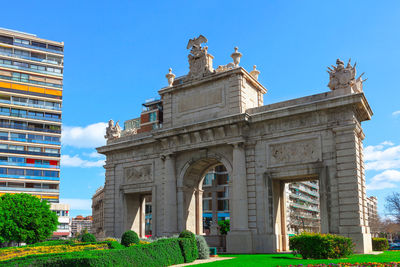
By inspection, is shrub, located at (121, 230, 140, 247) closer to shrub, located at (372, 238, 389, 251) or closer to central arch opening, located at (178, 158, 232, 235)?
central arch opening, located at (178, 158, 232, 235)

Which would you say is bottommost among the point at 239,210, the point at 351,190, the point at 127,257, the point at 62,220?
the point at 62,220

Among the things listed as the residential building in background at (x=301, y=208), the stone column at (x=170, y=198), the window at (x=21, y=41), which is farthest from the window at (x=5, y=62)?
the residential building in background at (x=301, y=208)

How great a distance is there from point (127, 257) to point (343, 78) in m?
16.7

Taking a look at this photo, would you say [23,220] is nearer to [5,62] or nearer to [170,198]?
[170,198]

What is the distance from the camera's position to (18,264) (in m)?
15.7

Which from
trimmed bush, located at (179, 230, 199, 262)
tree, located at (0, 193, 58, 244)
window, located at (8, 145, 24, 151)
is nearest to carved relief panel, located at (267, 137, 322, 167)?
trimmed bush, located at (179, 230, 199, 262)

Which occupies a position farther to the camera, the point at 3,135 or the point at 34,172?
the point at 34,172

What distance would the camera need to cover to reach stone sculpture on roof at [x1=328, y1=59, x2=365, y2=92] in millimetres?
25250

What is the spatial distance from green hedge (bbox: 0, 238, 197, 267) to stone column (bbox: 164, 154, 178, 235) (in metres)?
9.49

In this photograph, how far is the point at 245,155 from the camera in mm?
28078

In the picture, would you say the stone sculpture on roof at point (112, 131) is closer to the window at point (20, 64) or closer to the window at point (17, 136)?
the window at point (17, 136)

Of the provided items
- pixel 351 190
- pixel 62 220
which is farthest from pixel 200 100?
pixel 62 220

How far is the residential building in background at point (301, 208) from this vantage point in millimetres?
81625

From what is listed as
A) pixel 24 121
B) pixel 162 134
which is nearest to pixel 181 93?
pixel 162 134
